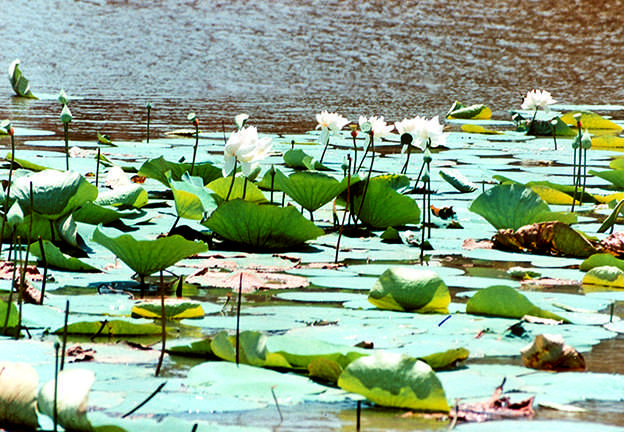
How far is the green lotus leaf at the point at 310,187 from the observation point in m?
2.20

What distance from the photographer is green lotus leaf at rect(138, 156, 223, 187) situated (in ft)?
8.37

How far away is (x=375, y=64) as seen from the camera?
24.5 ft

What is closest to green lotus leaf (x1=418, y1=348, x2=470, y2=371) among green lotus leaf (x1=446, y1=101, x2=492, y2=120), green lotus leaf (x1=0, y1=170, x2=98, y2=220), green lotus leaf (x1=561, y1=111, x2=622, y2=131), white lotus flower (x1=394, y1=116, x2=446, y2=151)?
green lotus leaf (x1=0, y1=170, x2=98, y2=220)

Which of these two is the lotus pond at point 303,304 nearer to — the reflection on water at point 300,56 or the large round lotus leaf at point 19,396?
the large round lotus leaf at point 19,396

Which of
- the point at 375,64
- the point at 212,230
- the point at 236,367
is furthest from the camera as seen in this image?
the point at 375,64

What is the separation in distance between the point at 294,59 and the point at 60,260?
5857 mm

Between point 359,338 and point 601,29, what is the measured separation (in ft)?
28.6

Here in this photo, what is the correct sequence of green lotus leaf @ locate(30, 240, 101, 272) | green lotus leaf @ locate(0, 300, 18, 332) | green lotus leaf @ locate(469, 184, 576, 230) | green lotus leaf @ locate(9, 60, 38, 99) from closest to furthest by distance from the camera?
green lotus leaf @ locate(0, 300, 18, 332)
green lotus leaf @ locate(30, 240, 101, 272)
green lotus leaf @ locate(469, 184, 576, 230)
green lotus leaf @ locate(9, 60, 38, 99)

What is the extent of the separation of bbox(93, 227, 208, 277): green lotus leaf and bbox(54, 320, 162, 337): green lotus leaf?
0.73 ft

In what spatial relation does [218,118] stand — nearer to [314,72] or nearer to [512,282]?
[314,72]

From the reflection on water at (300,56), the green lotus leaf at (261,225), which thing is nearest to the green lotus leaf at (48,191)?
the green lotus leaf at (261,225)

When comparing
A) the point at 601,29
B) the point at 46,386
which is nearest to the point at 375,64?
the point at 601,29

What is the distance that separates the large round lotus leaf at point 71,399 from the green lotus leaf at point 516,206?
Answer: 1.36 metres

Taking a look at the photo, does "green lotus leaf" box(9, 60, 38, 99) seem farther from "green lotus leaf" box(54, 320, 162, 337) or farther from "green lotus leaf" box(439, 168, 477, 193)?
"green lotus leaf" box(54, 320, 162, 337)
